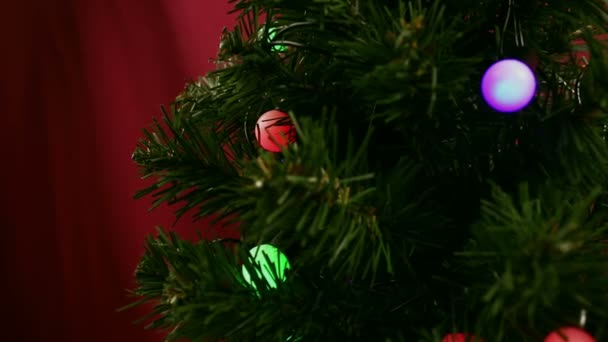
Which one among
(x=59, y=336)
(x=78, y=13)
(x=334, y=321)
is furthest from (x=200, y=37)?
(x=334, y=321)

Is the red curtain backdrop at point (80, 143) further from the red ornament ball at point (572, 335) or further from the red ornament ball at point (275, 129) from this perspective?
the red ornament ball at point (572, 335)

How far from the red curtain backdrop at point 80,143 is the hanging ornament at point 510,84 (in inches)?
31.9

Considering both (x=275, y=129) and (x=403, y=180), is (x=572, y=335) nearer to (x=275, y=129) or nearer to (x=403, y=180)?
(x=403, y=180)

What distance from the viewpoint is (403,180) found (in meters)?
0.33

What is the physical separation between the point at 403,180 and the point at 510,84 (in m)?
0.09

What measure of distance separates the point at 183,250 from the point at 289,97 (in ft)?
0.47

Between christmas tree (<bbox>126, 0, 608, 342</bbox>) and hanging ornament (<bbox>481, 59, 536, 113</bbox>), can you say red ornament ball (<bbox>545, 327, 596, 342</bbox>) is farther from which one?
hanging ornament (<bbox>481, 59, 536, 113</bbox>)

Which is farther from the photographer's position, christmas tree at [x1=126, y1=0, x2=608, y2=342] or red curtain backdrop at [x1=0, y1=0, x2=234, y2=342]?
red curtain backdrop at [x1=0, y1=0, x2=234, y2=342]

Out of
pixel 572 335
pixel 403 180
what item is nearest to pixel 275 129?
pixel 403 180

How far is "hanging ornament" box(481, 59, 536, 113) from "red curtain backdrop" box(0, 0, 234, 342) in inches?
31.9

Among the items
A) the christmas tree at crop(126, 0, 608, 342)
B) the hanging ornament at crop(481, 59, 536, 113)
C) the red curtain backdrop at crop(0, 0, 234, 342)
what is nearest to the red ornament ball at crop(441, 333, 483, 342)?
the christmas tree at crop(126, 0, 608, 342)

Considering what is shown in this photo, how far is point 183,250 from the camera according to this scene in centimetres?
36

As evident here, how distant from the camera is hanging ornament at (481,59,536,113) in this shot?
0.30m

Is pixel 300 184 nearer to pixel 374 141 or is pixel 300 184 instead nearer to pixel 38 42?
pixel 374 141
